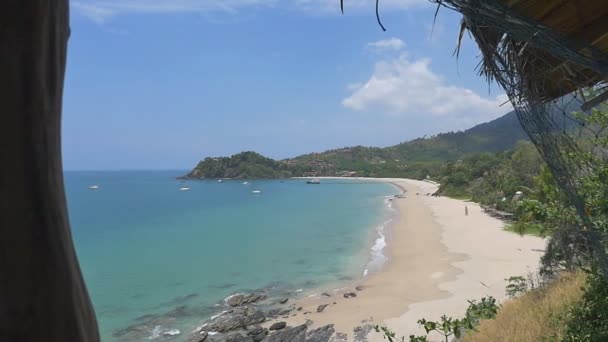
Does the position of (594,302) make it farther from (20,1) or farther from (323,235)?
(323,235)

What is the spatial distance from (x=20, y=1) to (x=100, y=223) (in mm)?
47658

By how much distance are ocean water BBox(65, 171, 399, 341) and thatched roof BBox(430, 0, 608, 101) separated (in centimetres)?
1090

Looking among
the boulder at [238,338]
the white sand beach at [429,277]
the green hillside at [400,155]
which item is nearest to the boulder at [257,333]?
the boulder at [238,338]

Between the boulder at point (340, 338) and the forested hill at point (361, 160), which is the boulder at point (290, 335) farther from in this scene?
the forested hill at point (361, 160)

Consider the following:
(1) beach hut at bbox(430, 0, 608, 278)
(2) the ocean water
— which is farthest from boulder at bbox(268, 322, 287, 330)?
(1) beach hut at bbox(430, 0, 608, 278)

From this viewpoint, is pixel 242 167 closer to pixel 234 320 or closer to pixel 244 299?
pixel 244 299

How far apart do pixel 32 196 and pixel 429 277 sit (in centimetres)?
1571

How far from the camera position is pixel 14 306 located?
19.8 inches

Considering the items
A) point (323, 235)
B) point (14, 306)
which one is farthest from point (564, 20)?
point (323, 235)

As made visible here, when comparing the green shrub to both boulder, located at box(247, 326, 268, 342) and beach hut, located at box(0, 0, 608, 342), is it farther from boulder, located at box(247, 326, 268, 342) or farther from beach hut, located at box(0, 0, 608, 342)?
→ boulder, located at box(247, 326, 268, 342)

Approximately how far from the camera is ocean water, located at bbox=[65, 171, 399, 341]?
1443cm

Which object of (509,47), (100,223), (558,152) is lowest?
(100,223)

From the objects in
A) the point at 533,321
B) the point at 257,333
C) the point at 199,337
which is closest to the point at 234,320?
the point at 199,337

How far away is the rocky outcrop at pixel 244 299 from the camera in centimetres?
1373
